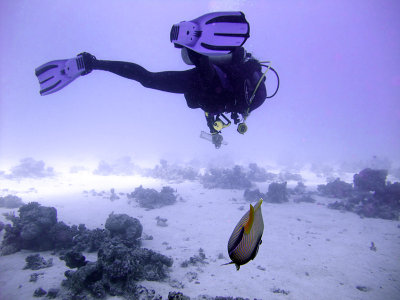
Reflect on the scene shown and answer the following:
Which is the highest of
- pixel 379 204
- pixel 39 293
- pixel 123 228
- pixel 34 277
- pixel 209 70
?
pixel 209 70

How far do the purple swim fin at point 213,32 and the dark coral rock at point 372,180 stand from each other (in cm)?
1196

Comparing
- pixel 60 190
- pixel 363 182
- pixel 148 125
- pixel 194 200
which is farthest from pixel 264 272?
pixel 148 125

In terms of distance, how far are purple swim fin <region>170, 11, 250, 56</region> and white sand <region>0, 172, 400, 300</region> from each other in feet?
14.6

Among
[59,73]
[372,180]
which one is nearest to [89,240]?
[59,73]

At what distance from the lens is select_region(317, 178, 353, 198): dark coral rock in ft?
38.8

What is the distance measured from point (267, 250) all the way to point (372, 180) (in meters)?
8.93

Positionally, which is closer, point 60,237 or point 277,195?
point 60,237

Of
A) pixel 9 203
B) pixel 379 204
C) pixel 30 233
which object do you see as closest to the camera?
pixel 30 233

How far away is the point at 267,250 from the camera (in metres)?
6.04

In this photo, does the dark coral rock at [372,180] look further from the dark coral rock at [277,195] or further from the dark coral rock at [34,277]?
the dark coral rock at [34,277]

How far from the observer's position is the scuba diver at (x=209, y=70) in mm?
3051

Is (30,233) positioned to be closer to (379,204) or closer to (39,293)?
(39,293)

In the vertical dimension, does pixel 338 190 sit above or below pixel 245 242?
below

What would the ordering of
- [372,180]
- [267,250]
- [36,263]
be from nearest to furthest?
[36,263] → [267,250] → [372,180]
